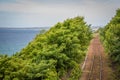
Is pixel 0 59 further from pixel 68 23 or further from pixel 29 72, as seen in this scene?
pixel 68 23

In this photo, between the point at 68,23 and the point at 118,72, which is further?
the point at 68,23

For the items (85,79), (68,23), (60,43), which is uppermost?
(68,23)

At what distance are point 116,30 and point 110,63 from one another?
10.1 meters

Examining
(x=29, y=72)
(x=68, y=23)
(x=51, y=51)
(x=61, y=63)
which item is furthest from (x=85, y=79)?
(x=68, y=23)

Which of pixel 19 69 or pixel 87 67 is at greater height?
pixel 19 69

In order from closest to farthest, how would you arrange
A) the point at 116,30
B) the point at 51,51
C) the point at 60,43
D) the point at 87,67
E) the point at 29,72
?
the point at 29,72 < the point at 51,51 < the point at 60,43 < the point at 116,30 < the point at 87,67

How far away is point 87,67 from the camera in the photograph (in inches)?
1576

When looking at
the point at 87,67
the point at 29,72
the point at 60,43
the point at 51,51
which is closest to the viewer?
the point at 29,72

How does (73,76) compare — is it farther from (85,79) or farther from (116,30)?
(116,30)

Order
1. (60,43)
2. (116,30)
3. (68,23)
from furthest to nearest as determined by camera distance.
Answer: (68,23)
(116,30)
(60,43)

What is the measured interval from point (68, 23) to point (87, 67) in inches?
337

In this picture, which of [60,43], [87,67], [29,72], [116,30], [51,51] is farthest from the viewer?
[87,67]

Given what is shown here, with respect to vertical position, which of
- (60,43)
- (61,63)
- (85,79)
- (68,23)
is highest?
(68,23)

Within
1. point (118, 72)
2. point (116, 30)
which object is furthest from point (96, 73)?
point (116, 30)
